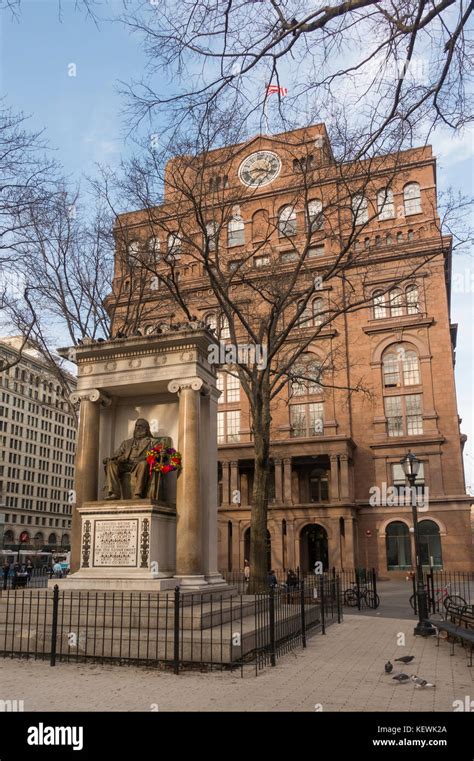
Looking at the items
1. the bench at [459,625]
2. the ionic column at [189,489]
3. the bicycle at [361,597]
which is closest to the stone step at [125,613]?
the ionic column at [189,489]

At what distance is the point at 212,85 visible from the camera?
8383 mm

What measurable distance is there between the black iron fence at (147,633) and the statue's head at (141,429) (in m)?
3.64

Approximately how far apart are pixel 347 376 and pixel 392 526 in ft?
35.6

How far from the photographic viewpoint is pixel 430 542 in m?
39.0

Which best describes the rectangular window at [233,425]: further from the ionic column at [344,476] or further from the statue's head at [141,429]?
the statue's head at [141,429]

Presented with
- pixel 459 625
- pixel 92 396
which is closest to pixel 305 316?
pixel 92 396

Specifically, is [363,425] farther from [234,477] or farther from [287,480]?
[234,477]

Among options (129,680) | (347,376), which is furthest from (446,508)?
(129,680)

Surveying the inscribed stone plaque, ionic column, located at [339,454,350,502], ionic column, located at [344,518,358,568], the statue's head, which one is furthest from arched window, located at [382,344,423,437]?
the inscribed stone plaque

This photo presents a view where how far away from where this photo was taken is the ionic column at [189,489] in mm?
12656

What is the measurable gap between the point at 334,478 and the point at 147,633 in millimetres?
31041

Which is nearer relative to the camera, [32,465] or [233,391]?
[233,391]

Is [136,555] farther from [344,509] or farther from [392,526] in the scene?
[392,526]

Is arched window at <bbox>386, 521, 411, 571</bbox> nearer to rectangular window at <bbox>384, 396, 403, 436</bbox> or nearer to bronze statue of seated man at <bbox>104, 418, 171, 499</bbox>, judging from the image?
rectangular window at <bbox>384, 396, 403, 436</bbox>
